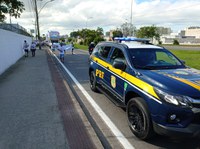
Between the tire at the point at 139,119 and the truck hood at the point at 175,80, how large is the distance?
45 centimetres

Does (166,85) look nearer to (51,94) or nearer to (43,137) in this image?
(43,137)

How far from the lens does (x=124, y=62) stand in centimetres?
536

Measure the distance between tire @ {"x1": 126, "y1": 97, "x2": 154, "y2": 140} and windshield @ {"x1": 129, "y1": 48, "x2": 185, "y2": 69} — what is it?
936 mm

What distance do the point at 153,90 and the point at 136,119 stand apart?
81 centimetres

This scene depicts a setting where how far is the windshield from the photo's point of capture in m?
5.25

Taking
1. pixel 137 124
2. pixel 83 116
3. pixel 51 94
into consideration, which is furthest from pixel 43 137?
pixel 51 94

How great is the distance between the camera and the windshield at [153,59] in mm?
5248

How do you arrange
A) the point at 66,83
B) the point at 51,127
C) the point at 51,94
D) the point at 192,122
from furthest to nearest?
1. the point at 66,83
2. the point at 51,94
3. the point at 51,127
4. the point at 192,122

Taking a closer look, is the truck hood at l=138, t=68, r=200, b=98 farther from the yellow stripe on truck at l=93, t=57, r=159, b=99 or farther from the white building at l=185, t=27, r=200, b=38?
the white building at l=185, t=27, r=200, b=38

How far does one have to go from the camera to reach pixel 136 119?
456 centimetres

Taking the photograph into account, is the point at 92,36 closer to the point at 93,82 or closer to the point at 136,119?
the point at 93,82

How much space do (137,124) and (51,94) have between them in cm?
410

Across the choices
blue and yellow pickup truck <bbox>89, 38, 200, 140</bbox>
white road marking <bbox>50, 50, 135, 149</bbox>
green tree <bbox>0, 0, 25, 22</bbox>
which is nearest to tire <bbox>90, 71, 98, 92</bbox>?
white road marking <bbox>50, 50, 135, 149</bbox>

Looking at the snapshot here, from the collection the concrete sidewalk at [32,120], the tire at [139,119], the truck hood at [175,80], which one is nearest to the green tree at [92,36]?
the concrete sidewalk at [32,120]
